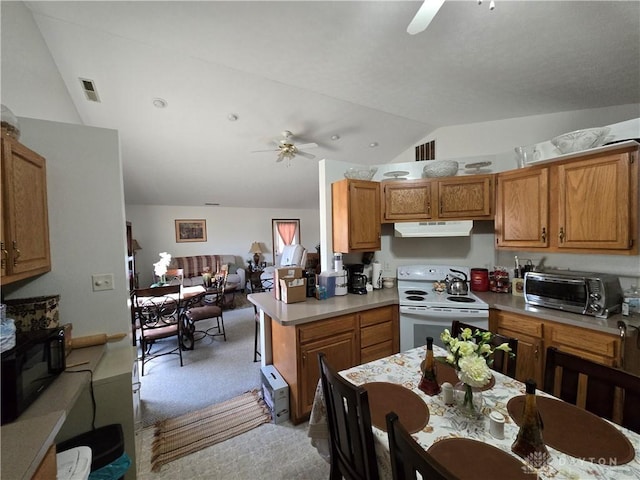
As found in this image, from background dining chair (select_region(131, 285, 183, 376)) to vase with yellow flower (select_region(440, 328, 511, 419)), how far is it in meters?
3.07

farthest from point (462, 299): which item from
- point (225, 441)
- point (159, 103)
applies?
point (159, 103)

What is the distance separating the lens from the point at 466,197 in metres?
2.60

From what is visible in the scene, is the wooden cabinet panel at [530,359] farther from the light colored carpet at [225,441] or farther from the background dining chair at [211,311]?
the background dining chair at [211,311]

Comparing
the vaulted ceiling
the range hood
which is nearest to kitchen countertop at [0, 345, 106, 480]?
the vaulted ceiling

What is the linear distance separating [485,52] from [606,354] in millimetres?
2337

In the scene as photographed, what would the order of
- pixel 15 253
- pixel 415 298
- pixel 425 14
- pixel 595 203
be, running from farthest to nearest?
pixel 415 298 → pixel 595 203 → pixel 425 14 → pixel 15 253

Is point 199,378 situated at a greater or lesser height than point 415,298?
lesser

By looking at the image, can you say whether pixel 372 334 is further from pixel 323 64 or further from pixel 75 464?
pixel 323 64

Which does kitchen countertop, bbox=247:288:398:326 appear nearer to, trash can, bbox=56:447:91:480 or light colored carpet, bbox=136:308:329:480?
light colored carpet, bbox=136:308:329:480

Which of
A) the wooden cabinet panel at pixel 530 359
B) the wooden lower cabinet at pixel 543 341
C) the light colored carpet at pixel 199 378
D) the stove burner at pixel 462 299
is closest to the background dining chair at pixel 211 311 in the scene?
the light colored carpet at pixel 199 378

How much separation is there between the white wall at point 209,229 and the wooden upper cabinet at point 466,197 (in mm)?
5868

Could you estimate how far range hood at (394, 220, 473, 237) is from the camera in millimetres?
2600

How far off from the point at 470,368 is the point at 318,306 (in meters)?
1.41

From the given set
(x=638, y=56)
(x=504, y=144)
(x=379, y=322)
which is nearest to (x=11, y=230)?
(x=379, y=322)
